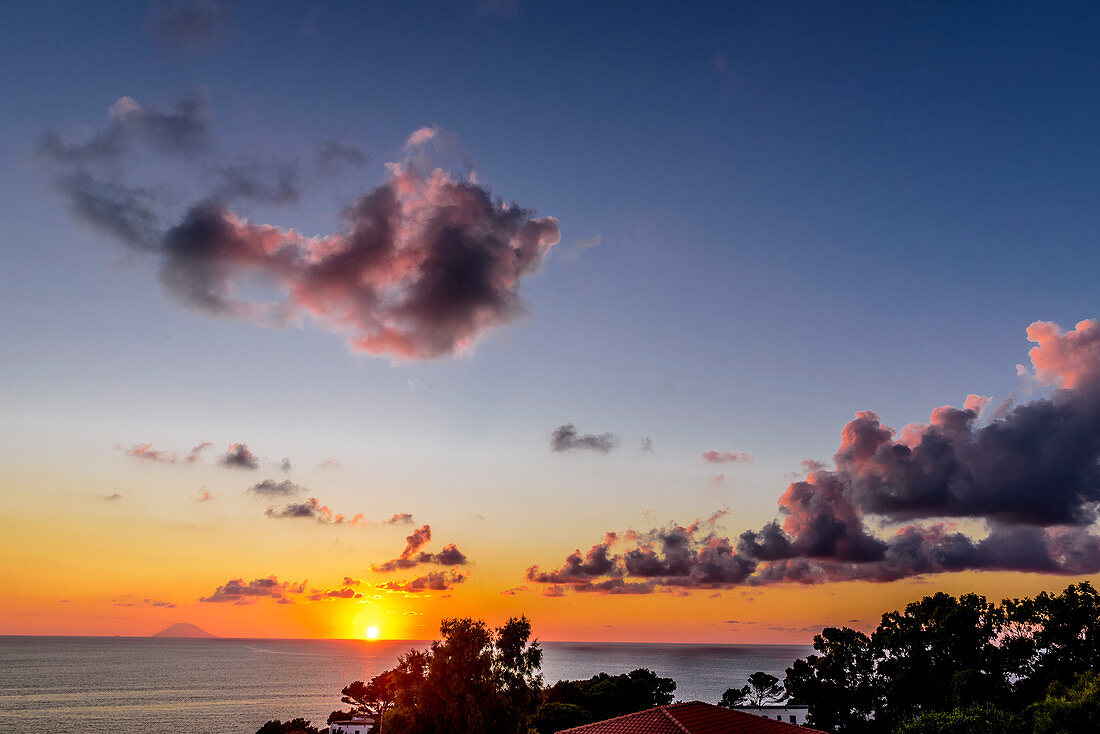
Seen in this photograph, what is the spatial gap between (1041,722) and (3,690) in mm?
201486

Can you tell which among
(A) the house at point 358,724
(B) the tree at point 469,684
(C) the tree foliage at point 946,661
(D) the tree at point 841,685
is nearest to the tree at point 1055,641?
(C) the tree foliage at point 946,661

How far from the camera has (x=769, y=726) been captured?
115ft

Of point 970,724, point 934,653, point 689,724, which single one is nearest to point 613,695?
point 934,653

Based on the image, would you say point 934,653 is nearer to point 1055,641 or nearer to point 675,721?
point 1055,641

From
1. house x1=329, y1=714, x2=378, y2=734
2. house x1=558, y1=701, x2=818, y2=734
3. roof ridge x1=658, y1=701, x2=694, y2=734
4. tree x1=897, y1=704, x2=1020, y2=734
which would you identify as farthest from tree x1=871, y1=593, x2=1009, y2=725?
house x1=329, y1=714, x2=378, y2=734

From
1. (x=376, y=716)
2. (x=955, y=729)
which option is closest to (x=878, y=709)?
(x=955, y=729)

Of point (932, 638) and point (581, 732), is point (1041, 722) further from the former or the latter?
point (932, 638)

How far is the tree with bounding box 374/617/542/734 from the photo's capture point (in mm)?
34844

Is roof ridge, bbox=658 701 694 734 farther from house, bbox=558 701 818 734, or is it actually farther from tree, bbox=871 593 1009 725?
tree, bbox=871 593 1009 725

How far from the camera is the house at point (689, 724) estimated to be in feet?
105

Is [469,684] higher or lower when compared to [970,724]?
higher

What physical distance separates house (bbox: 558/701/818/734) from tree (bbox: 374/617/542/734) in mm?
3970

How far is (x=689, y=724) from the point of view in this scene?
104 feet

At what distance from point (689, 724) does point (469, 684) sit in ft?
37.8
